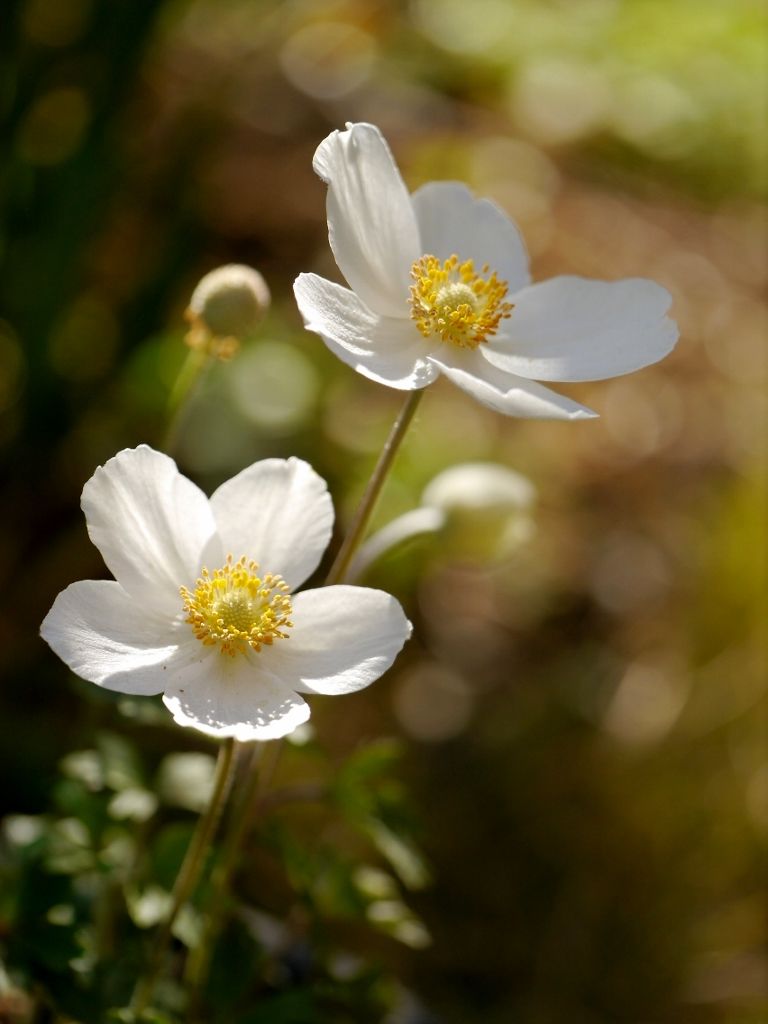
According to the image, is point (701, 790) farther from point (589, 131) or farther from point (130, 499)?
point (589, 131)

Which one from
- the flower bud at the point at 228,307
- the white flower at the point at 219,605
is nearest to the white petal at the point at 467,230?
the flower bud at the point at 228,307

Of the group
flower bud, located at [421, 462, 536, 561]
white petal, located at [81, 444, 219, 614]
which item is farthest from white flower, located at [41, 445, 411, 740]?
flower bud, located at [421, 462, 536, 561]

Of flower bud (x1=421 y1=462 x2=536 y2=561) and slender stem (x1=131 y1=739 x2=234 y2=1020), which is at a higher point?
flower bud (x1=421 y1=462 x2=536 y2=561)

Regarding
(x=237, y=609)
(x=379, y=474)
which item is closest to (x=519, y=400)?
(x=379, y=474)

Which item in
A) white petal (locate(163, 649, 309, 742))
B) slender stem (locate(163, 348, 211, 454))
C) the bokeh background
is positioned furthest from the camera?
the bokeh background

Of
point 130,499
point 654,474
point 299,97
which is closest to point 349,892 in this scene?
point 130,499

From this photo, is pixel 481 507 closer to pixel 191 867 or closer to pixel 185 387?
pixel 185 387

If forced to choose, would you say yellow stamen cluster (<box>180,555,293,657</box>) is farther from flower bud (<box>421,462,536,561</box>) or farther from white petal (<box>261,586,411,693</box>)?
flower bud (<box>421,462,536,561</box>)
